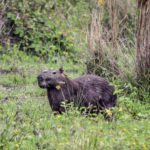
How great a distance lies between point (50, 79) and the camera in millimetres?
5785

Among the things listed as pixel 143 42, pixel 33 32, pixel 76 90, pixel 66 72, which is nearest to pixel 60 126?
pixel 76 90

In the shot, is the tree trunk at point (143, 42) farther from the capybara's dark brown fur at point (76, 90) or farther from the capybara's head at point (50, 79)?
A: the capybara's head at point (50, 79)

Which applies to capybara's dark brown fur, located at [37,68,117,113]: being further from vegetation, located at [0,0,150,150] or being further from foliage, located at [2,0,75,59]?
foliage, located at [2,0,75,59]

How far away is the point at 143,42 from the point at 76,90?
1.56m

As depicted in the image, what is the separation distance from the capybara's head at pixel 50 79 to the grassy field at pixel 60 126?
0.45 m

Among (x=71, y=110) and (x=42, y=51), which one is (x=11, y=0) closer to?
(x=42, y=51)

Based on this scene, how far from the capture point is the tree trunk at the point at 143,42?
657cm

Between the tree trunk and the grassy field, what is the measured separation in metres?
0.47

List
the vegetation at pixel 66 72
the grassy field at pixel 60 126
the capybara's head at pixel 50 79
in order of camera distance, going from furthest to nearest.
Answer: the capybara's head at pixel 50 79 < the vegetation at pixel 66 72 < the grassy field at pixel 60 126

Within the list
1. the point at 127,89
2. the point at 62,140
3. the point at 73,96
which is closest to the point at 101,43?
the point at 127,89

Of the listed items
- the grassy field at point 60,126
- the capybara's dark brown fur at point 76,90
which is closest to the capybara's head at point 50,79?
the capybara's dark brown fur at point 76,90

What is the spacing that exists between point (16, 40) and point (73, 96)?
17.0 ft

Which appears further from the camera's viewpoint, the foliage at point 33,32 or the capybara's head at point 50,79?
the foliage at point 33,32

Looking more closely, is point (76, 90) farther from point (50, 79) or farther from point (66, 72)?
point (66, 72)
